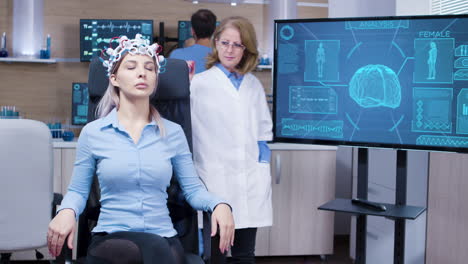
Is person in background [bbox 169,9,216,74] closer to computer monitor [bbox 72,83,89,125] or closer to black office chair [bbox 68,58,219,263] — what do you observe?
black office chair [bbox 68,58,219,263]

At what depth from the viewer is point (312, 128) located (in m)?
2.55

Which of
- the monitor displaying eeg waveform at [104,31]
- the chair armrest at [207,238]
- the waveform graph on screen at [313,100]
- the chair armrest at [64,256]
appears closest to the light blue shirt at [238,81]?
the waveform graph on screen at [313,100]

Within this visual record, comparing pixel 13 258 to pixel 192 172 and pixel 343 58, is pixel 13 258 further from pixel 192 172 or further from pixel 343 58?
pixel 343 58

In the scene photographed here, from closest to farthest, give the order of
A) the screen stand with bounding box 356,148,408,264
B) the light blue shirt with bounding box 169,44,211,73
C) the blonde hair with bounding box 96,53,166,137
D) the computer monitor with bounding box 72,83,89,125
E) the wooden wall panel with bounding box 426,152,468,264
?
the blonde hair with bounding box 96,53,166,137 → the screen stand with bounding box 356,148,408,264 → the wooden wall panel with bounding box 426,152,468,264 → the light blue shirt with bounding box 169,44,211,73 → the computer monitor with bounding box 72,83,89,125

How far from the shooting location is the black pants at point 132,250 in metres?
1.78

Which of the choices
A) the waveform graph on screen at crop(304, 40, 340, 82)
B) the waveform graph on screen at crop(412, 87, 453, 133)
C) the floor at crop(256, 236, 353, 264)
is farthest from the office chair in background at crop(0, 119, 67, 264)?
the floor at crop(256, 236, 353, 264)

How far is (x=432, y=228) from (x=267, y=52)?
223 cm

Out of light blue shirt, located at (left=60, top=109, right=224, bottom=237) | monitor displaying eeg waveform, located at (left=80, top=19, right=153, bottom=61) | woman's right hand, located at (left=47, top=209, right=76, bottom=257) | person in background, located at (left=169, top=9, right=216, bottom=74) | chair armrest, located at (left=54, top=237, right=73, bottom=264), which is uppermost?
monitor displaying eeg waveform, located at (left=80, top=19, right=153, bottom=61)

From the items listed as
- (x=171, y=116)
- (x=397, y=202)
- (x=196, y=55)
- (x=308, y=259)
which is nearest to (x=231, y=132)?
(x=171, y=116)

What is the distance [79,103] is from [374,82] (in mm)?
2595

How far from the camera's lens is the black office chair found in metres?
2.11

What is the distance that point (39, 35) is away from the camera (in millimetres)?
4574

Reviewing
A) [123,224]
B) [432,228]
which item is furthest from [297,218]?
[123,224]

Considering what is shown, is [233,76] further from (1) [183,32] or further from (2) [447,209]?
(1) [183,32]
